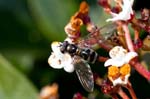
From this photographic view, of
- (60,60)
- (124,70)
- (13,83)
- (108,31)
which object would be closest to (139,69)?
(124,70)

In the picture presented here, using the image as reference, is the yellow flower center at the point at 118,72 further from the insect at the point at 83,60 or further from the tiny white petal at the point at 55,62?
the tiny white petal at the point at 55,62

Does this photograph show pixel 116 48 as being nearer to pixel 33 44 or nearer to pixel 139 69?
pixel 139 69

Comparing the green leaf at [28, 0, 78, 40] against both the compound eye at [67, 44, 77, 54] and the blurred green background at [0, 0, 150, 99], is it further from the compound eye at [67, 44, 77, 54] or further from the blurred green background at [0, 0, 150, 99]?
the compound eye at [67, 44, 77, 54]

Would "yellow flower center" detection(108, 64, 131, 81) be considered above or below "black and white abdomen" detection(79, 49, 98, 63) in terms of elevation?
below

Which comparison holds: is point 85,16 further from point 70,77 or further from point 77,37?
point 70,77

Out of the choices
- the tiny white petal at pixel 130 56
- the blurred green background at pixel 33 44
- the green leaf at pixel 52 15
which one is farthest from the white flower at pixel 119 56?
the green leaf at pixel 52 15

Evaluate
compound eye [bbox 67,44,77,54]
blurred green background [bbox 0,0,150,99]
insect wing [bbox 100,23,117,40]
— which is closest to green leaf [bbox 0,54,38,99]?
blurred green background [bbox 0,0,150,99]
